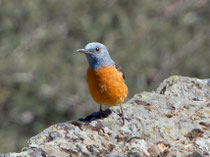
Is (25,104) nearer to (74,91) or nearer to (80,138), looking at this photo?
(74,91)

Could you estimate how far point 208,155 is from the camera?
409cm

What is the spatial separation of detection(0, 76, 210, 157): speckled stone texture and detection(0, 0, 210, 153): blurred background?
10114mm

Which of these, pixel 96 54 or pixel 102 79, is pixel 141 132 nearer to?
pixel 102 79

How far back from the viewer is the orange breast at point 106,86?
19.2ft

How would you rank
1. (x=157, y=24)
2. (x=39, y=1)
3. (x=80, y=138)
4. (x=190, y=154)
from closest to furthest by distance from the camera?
(x=190, y=154), (x=80, y=138), (x=39, y=1), (x=157, y=24)

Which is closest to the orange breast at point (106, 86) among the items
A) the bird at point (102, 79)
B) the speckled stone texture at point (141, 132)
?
the bird at point (102, 79)

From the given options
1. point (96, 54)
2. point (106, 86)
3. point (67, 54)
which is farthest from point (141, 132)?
point (67, 54)

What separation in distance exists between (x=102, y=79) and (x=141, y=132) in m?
1.46

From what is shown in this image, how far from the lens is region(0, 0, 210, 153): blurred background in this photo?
53.4 ft

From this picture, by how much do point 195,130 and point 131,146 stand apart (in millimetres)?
692

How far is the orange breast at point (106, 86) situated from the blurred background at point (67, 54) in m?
9.49

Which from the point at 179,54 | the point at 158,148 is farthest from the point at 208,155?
the point at 179,54

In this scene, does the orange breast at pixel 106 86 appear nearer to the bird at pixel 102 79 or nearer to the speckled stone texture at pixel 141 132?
the bird at pixel 102 79

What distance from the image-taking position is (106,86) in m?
5.87
